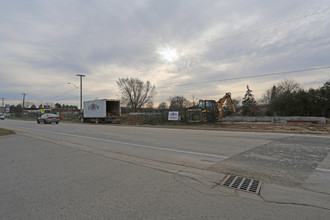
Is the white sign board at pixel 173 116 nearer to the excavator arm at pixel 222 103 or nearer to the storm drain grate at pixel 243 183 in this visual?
the excavator arm at pixel 222 103

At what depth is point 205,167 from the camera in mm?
5324

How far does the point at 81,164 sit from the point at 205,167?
375 cm

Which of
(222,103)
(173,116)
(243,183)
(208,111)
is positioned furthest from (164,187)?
(173,116)

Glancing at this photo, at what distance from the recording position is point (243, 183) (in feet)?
13.5

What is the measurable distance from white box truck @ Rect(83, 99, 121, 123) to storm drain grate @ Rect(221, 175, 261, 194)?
26.7m

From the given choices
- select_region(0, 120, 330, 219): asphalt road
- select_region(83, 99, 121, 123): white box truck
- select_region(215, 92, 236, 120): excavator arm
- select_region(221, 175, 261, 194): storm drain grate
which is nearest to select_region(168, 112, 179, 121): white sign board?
select_region(215, 92, 236, 120): excavator arm

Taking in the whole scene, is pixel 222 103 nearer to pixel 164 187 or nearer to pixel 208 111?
pixel 208 111

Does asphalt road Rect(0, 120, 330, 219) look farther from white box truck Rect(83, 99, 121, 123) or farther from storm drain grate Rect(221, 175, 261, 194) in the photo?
white box truck Rect(83, 99, 121, 123)

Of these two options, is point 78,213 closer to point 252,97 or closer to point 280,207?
point 280,207

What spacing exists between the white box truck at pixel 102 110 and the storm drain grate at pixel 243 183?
1050 inches

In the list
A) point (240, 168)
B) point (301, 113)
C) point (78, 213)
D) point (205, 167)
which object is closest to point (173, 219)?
point (78, 213)

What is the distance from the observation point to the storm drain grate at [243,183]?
3850 millimetres

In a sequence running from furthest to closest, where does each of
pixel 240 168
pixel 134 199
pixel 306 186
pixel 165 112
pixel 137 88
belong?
1. pixel 137 88
2. pixel 165 112
3. pixel 240 168
4. pixel 306 186
5. pixel 134 199

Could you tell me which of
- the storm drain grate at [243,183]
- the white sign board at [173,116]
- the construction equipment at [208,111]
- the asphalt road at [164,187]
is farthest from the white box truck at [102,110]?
the storm drain grate at [243,183]
